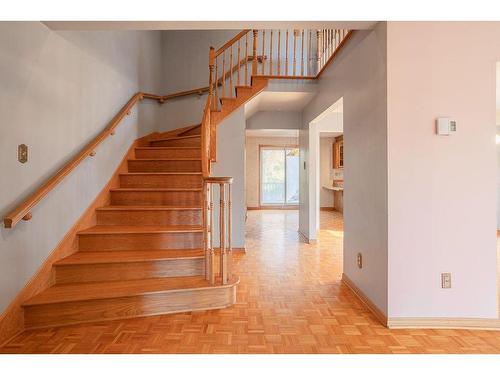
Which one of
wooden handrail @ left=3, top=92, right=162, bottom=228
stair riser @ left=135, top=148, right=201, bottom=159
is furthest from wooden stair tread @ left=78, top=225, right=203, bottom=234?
stair riser @ left=135, top=148, right=201, bottom=159

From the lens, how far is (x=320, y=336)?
238 centimetres

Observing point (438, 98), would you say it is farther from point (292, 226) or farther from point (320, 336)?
point (292, 226)

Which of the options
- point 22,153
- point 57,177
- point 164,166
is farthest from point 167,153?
point 22,153

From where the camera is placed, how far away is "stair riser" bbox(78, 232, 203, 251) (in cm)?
321

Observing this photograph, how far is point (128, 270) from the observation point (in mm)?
2951

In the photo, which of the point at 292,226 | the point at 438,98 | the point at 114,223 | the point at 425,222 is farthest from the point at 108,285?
the point at 292,226

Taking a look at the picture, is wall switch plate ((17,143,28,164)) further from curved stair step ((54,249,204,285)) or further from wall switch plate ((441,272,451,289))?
wall switch plate ((441,272,451,289))

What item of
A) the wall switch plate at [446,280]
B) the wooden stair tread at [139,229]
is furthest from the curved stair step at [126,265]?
the wall switch plate at [446,280]

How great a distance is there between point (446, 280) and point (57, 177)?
3074mm

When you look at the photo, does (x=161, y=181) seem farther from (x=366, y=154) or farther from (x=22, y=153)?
(x=366, y=154)

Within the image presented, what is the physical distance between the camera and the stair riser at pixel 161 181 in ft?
13.6

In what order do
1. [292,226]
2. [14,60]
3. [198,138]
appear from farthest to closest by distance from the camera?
[292,226]
[198,138]
[14,60]

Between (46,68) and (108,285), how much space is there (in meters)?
1.81

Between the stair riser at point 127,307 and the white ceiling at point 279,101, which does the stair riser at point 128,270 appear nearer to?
the stair riser at point 127,307
